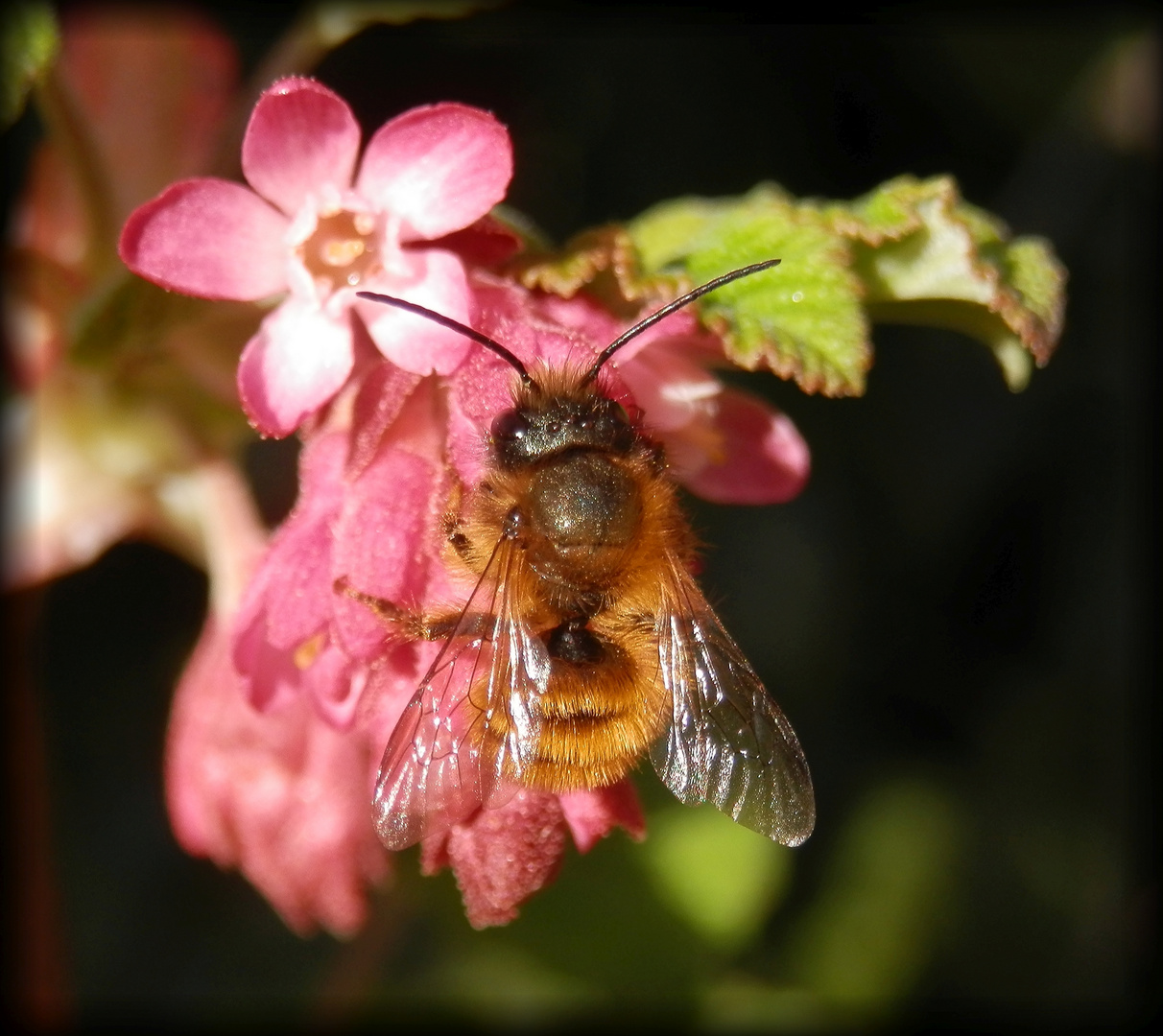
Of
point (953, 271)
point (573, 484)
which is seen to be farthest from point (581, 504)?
point (953, 271)

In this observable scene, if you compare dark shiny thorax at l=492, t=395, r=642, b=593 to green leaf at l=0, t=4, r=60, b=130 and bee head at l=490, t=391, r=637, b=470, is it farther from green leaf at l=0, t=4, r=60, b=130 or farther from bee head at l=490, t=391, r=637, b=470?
green leaf at l=0, t=4, r=60, b=130

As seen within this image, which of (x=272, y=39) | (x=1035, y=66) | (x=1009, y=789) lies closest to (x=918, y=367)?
(x=1035, y=66)

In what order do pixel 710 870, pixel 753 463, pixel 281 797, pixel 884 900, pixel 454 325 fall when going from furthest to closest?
pixel 884 900 → pixel 710 870 → pixel 281 797 → pixel 753 463 → pixel 454 325

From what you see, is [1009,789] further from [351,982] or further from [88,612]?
[88,612]

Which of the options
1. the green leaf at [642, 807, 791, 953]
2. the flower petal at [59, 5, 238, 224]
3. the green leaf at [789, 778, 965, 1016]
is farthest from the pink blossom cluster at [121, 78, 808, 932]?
the green leaf at [789, 778, 965, 1016]

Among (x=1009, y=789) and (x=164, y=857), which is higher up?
(x=164, y=857)

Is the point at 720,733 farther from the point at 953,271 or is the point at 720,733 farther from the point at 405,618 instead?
the point at 953,271
